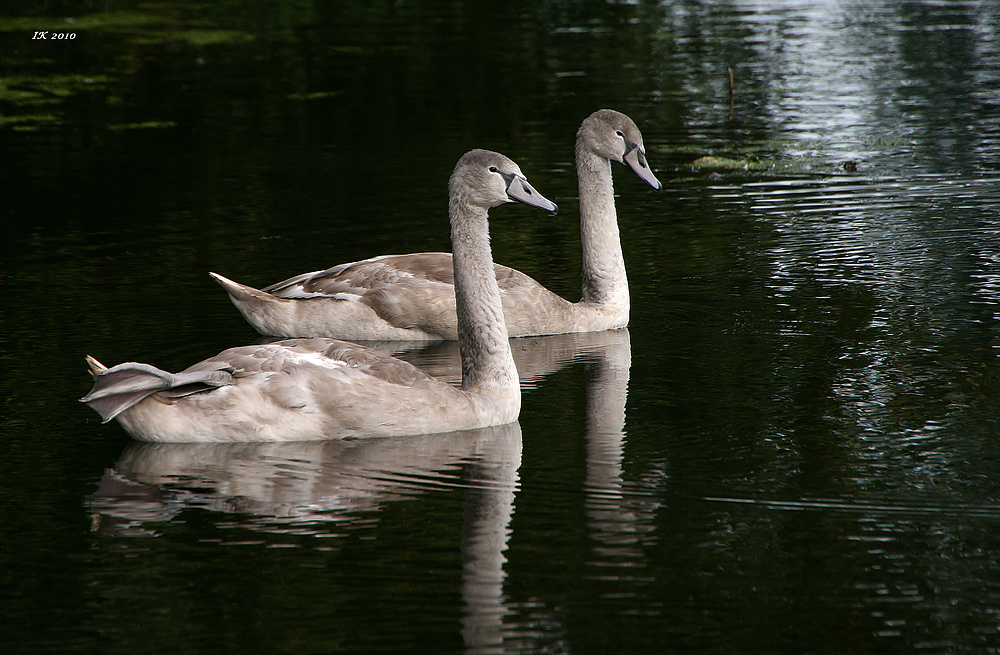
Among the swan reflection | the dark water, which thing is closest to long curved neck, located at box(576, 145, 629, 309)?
the dark water

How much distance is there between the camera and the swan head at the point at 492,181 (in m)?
9.10

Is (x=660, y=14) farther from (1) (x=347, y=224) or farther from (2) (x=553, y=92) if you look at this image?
(1) (x=347, y=224)

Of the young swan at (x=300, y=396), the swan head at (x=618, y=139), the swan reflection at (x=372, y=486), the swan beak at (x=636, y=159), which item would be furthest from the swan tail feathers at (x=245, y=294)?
the swan beak at (x=636, y=159)

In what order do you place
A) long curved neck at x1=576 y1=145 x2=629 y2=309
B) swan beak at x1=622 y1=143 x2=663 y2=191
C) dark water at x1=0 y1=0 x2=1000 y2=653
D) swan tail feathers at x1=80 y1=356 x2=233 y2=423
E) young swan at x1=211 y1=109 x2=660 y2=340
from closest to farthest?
dark water at x1=0 y1=0 x2=1000 y2=653
swan tail feathers at x1=80 y1=356 x2=233 y2=423
young swan at x1=211 y1=109 x2=660 y2=340
long curved neck at x1=576 y1=145 x2=629 y2=309
swan beak at x1=622 y1=143 x2=663 y2=191

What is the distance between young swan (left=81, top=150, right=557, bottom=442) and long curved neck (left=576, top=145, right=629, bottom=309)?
9.97 feet

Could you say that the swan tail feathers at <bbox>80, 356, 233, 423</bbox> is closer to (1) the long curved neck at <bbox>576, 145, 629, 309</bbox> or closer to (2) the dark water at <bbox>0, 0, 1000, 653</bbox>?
(2) the dark water at <bbox>0, 0, 1000, 653</bbox>

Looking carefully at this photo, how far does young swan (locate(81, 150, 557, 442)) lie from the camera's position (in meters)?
8.28

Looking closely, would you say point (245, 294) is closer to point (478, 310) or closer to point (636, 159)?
point (478, 310)

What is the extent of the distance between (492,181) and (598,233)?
324cm

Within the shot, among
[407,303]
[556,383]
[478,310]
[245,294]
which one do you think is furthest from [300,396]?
[407,303]

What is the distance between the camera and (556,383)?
33.2 ft

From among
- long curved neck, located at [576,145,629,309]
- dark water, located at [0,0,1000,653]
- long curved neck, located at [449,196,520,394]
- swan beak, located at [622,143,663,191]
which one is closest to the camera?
dark water, located at [0,0,1000,653]

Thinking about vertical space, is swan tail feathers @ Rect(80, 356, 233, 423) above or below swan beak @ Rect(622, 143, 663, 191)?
below

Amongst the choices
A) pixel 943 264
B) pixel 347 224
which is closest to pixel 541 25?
pixel 347 224
